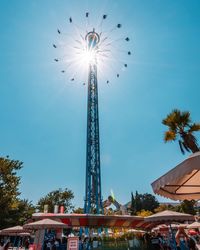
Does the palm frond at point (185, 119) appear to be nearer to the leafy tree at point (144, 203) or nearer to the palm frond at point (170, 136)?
the palm frond at point (170, 136)

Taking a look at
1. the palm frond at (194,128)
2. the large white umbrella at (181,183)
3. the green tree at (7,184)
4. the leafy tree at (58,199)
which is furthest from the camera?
the leafy tree at (58,199)

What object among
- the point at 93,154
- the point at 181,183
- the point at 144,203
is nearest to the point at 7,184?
the point at 93,154

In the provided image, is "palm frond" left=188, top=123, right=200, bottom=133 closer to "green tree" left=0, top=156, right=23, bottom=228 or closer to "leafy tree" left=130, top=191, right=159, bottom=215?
"green tree" left=0, top=156, right=23, bottom=228

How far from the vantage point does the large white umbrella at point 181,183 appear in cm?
262

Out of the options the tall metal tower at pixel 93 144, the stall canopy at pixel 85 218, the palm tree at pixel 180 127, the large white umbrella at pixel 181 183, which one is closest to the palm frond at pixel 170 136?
the palm tree at pixel 180 127

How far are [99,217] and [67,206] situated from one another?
101 feet

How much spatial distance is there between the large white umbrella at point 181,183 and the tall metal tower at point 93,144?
20.7 meters

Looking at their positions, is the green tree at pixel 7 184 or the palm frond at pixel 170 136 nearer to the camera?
the palm frond at pixel 170 136

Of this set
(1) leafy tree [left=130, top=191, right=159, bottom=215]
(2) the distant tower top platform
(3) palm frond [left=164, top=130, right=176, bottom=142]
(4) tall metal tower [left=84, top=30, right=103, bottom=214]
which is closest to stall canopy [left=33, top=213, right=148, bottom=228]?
(3) palm frond [left=164, top=130, right=176, bottom=142]

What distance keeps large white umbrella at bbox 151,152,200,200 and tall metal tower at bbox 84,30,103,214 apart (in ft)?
67.8

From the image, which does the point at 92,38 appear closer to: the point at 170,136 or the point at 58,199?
the point at 170,136

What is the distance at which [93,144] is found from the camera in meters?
26.2

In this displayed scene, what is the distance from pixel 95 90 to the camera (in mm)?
27375

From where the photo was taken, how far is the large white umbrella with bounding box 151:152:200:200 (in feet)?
8.59
